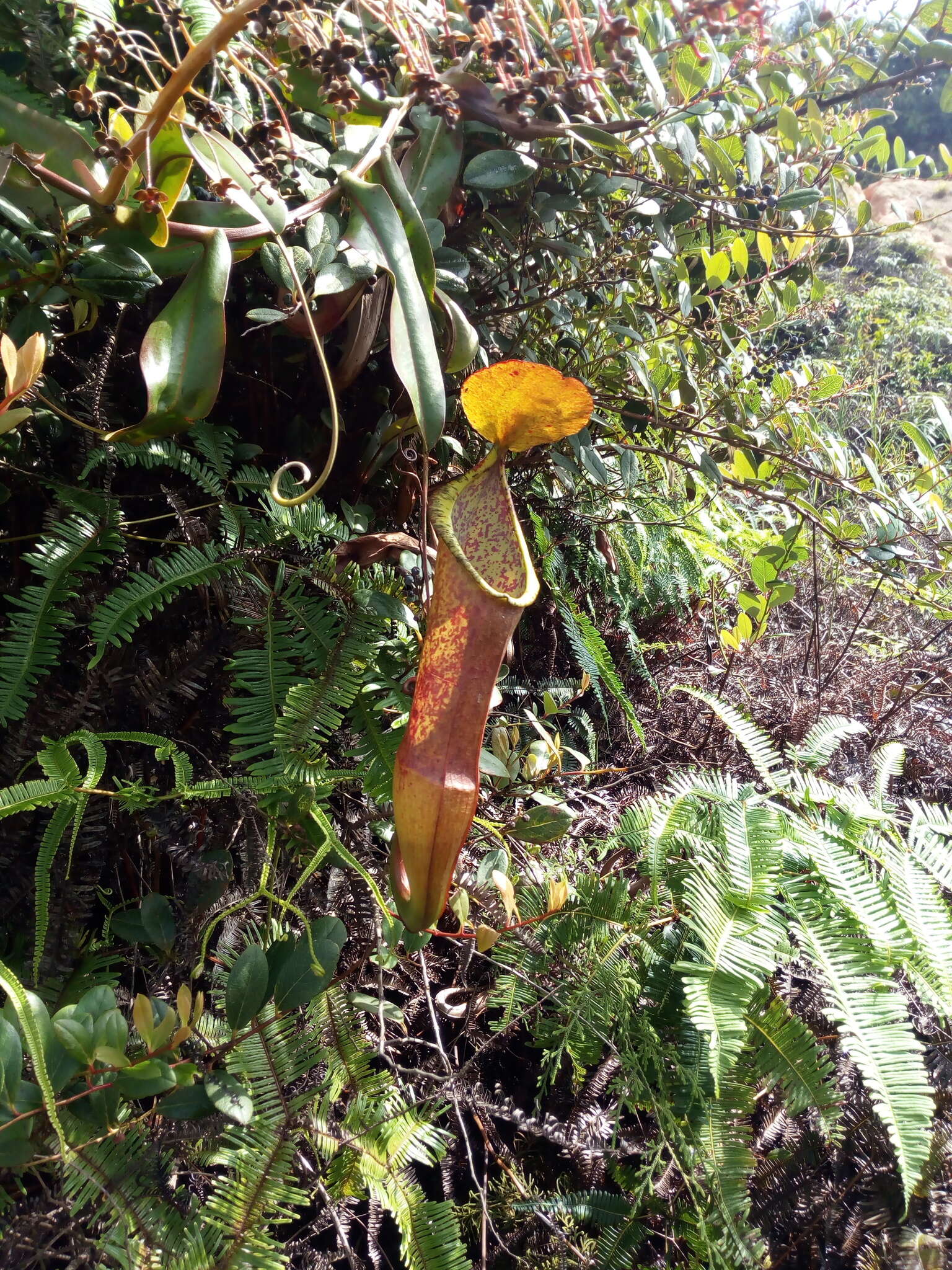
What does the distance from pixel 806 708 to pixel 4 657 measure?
4.30ft

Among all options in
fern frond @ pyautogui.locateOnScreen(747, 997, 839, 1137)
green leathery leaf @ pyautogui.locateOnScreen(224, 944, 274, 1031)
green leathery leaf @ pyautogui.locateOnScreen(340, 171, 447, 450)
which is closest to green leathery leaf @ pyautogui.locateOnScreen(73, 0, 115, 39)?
green leathery leaf @ pyautogui.locateOnScreen(340, 171, 447, 450)

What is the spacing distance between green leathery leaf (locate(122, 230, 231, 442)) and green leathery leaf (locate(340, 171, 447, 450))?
13cm

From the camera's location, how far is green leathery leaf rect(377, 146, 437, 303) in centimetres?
64

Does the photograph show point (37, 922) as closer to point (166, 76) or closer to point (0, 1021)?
point (0, 1021)

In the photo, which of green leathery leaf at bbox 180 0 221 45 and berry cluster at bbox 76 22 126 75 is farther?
green leathery leaf at bbox 180 0 221 45

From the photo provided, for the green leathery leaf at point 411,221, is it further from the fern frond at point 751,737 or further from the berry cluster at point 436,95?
the fern frond at point 751,737

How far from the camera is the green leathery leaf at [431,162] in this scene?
0.77 metres

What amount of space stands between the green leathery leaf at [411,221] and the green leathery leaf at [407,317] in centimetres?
1

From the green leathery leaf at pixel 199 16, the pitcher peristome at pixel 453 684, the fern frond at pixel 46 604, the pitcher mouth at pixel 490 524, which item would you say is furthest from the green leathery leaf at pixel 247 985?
the green leathery leaf at pixel 199 16

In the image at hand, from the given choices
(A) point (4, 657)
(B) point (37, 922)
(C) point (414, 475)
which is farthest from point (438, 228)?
(B) point (37, 922)

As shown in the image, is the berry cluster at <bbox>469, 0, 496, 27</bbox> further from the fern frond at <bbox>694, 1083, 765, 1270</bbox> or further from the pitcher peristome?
the fern frond at <bbox>694, 1083, 765, 1270</bbox>

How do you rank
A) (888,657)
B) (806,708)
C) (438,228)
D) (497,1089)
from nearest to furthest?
(438,228)
(497,1089)
(806,708)
(888,657)

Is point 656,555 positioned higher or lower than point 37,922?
lower

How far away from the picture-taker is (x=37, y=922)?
27.2 inches
